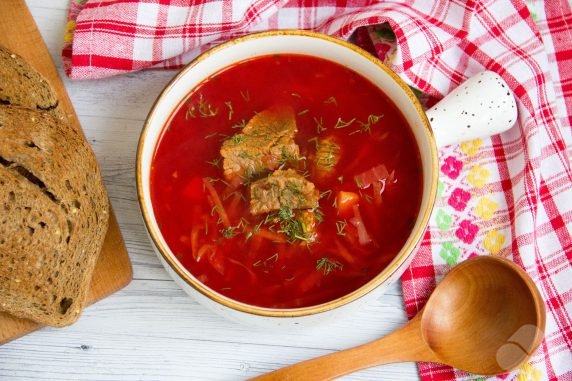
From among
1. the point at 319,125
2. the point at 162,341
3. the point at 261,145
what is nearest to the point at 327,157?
the point at 319,125

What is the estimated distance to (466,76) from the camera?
114 inches

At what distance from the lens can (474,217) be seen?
9.06 feet

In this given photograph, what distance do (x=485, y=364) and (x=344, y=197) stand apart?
0.81m

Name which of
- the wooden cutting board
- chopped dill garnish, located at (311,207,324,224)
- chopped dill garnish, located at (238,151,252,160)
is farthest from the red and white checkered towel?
chopped dill garnish, located at (238,151,252,160)

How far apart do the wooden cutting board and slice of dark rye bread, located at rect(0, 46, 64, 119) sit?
0.63 ft

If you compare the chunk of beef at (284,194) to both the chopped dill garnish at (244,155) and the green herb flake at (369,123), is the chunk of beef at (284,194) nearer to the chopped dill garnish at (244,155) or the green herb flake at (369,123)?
the chopped dill garnish at (244,155)

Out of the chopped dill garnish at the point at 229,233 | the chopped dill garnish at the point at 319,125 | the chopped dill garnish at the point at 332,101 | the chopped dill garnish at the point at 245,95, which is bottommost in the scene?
the chopped dill garnish at the point at 229,233

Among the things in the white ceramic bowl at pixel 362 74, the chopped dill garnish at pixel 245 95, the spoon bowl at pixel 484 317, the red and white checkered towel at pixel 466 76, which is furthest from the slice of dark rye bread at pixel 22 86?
the spoon bowl at pixel 484 317

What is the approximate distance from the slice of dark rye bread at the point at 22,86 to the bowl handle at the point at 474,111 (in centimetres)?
141

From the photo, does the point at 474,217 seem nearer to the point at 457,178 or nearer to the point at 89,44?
the point at 457,178

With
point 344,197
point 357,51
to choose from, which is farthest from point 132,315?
point 357,51

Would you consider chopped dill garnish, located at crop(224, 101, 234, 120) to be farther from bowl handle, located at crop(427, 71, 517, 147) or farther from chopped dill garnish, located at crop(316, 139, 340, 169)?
bowl handle, located at crop(427, 71, 517, 147)

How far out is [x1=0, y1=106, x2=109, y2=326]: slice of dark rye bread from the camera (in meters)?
2.21

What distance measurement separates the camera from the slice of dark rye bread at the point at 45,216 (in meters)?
2.21
